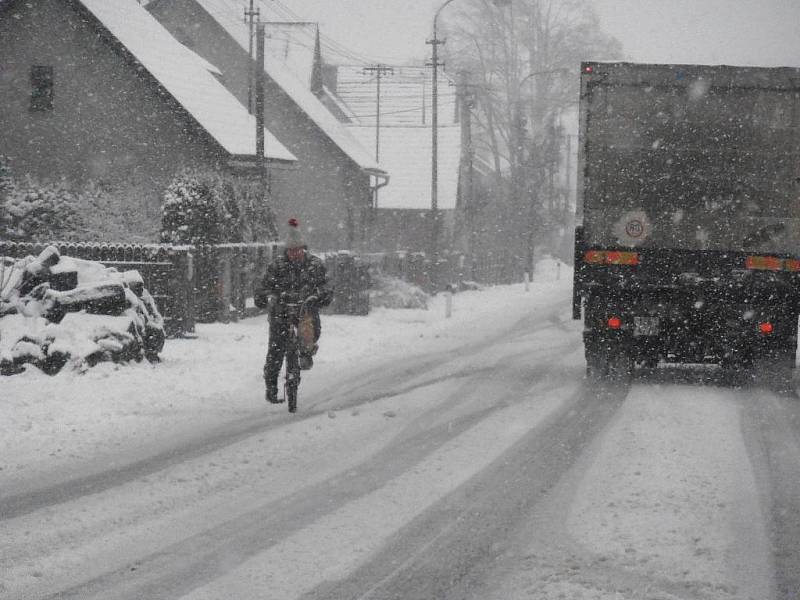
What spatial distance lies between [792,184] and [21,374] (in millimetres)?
8530

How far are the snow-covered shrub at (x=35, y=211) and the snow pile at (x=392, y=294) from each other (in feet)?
23.0

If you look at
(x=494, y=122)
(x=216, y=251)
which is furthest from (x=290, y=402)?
(x=494, y=122)

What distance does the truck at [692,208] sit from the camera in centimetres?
1225

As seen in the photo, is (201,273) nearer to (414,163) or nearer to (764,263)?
(764,263)

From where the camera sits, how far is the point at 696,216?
40.9ft

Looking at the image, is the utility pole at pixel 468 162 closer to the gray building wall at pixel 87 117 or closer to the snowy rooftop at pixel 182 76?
the snowy rooftop at pixel 182 76

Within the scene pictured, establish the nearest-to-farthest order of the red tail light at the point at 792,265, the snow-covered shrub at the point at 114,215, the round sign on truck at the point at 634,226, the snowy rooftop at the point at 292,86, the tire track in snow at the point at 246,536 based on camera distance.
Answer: the tire track in snow at the point at 246,536 < the red tail light at the point at 792,265 < the round sign on truck at the point at 634,226 < the snow-covered shrub at the point at 114,215 < the snowy rooftop at the point at 292,86

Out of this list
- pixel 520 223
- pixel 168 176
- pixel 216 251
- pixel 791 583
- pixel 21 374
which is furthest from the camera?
pixel 520 223

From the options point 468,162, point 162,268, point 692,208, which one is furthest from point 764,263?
point 468,162

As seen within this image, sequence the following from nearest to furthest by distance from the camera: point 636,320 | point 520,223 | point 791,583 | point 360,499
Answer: point 791,583 < point 360,499 < point 636,320 < point 520,223

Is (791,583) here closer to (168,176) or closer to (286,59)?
(168,176)

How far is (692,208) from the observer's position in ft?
40.9

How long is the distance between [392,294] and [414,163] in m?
26.5

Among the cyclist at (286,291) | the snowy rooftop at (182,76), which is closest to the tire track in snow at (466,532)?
the cyclist at (286,291)
